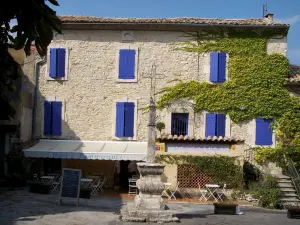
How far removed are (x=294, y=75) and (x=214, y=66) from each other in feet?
12.4

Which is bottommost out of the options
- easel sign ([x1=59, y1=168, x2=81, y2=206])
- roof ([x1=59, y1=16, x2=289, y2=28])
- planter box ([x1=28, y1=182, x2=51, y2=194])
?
planter box ([x1=28, y1=182, x2=51, y2=194])

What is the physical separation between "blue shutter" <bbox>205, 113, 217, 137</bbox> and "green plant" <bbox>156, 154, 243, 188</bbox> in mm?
1924

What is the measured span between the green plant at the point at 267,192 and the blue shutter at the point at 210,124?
3.16 metres

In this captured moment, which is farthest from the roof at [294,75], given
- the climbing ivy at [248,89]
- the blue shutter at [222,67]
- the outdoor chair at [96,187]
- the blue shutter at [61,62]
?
the blue shutter at [61,62]

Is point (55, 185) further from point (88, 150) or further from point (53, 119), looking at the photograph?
point (53, 119)

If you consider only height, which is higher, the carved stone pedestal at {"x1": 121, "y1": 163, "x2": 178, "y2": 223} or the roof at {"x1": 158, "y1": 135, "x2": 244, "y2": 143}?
the roof at {"x1": 158, "y1": 135, "x2": 244, "y2": 143}

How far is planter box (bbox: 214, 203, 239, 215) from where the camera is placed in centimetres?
1343

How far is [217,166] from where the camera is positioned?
17344 millimetres

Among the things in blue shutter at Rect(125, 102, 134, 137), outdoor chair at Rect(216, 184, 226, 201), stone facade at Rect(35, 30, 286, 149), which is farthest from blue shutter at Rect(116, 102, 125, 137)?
outdoor chair at Rect(216, 184, 226, 201)

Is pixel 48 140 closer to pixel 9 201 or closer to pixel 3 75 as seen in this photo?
pixel 9 201

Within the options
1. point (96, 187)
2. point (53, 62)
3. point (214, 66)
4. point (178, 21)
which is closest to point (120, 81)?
point (53, 62)

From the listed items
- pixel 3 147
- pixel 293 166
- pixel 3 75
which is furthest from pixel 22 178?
pixel 3 75

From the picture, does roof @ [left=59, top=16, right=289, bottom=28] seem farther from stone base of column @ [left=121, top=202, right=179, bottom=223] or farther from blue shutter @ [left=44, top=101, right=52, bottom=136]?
stone base of column @ [left=121, top=202, right=179, bottom=223]

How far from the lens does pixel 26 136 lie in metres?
19.6
